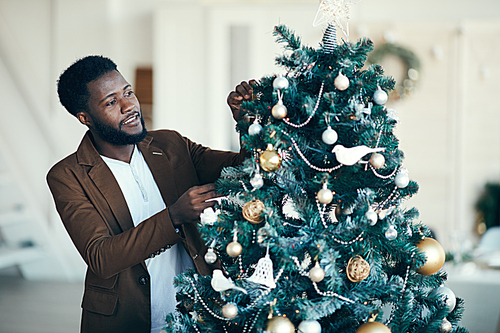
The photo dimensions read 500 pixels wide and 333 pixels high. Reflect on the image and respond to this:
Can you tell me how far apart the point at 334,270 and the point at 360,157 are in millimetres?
239

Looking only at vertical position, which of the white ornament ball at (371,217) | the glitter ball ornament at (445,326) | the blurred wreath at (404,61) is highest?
the blurred wreath at (404,61)

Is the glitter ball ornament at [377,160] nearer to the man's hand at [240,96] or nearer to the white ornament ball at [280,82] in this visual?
the white ornament ball at [280,82]

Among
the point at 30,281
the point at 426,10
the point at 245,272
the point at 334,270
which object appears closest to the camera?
the point at 334,270

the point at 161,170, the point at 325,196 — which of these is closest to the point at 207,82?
the point at 161,170

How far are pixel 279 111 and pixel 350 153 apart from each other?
0.17m

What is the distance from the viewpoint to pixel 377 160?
Answer: 94 centimetres

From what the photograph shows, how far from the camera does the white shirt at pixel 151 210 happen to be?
132 centimetres

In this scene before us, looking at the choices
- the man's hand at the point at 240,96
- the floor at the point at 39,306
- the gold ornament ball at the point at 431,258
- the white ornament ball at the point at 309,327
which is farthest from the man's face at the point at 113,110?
the floor at the point at 39,306

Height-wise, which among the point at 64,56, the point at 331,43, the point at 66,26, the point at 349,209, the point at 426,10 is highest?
the point at 426,10

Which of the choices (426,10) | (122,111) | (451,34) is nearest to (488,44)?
(451,34)

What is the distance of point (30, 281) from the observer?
4.06 metres

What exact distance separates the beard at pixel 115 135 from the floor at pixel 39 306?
2066mm

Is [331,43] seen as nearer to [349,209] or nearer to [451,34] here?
[349,209]

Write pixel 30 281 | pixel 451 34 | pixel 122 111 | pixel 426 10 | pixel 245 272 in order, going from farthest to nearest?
1. pixel 426 10
2. pixel 451 34
3. pixel 30 281
4. pixel 122 111
5. pixel 245 272
